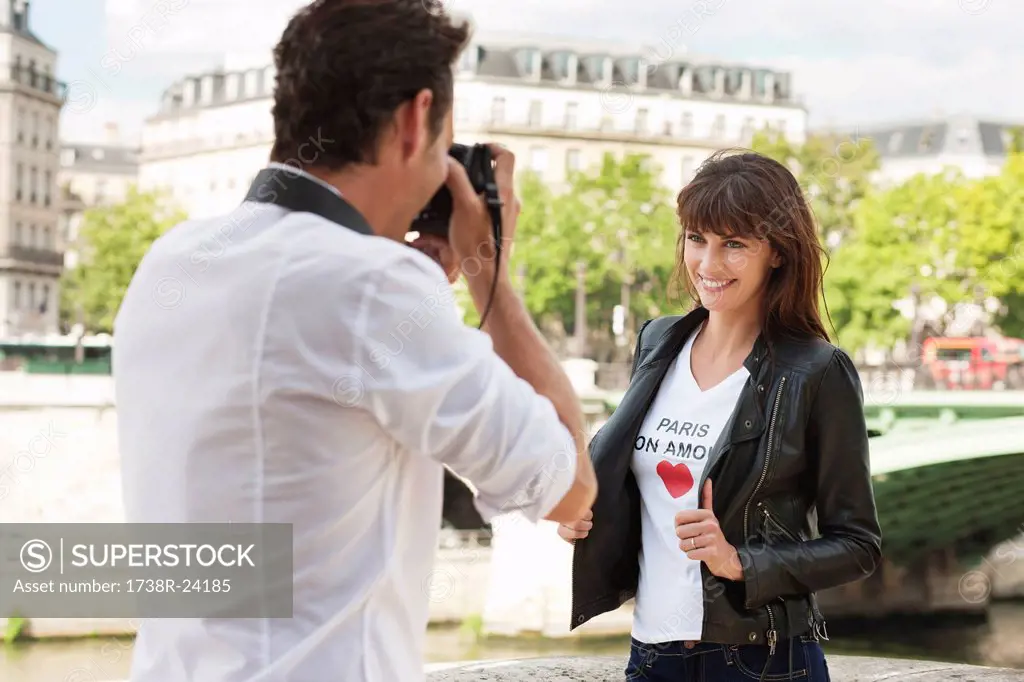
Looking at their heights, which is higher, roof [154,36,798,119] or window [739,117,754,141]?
roof [154,36,798,119]

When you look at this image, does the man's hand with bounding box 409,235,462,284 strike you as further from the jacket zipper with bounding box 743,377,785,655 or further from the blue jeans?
the blue jeans

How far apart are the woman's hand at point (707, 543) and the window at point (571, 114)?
36.1m

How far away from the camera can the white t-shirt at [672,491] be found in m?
1.83

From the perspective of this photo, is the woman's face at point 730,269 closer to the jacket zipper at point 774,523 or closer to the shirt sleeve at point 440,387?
the jacket zipper at point 774,523

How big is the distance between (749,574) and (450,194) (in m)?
0.78

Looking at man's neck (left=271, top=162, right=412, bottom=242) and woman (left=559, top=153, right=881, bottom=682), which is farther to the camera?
woman (left=559, top=153, right=881, bottom=682)

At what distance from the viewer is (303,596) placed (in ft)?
3.45

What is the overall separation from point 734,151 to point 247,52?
41493mm

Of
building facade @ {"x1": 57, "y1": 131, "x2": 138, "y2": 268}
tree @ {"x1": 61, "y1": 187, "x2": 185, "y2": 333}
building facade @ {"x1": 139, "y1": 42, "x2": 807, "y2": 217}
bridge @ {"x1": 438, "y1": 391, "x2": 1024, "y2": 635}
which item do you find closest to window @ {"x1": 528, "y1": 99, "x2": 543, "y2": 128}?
building facade @ {"x1": 139, "y1": 42, "x2": 807, "y2": 217}

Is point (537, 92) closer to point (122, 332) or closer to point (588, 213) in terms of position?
point (588, 213)

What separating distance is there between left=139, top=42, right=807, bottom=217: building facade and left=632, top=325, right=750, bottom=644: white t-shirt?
3401cm

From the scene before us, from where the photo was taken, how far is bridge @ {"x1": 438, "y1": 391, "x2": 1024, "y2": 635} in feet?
42.5

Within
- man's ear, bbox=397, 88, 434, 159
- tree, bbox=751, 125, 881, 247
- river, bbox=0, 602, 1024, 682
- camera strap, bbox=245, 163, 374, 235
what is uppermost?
tree, bbox=751, 125, 881, 247

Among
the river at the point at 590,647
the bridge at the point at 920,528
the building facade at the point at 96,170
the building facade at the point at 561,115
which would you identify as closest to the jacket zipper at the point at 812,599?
the bridge at the point at 920,528
